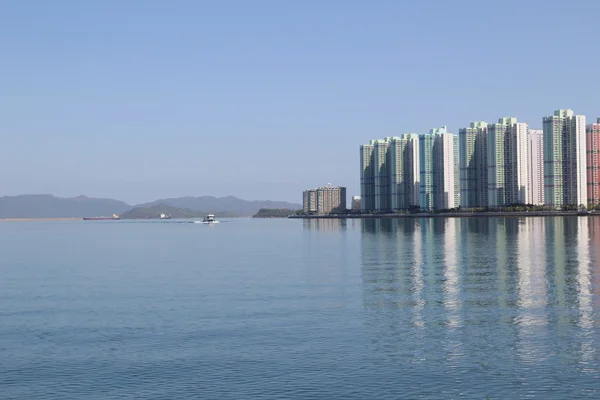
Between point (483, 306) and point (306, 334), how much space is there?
1216 cm

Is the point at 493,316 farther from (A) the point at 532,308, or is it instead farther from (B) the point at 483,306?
(A) the point at 532,308

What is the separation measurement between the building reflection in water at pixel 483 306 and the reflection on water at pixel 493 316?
4cm

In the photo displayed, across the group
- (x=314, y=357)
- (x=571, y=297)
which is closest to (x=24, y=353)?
(x=314, y=357)

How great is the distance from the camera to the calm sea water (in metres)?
24.4

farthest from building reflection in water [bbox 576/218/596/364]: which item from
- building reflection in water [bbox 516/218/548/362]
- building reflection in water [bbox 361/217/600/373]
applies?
building reflection in water [bbox 516/218/548/362]

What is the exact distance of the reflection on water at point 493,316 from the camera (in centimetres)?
2663

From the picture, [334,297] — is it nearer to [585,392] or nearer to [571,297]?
[571,297]

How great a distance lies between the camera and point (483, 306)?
39.4 metres

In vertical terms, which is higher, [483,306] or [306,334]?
[483,306]

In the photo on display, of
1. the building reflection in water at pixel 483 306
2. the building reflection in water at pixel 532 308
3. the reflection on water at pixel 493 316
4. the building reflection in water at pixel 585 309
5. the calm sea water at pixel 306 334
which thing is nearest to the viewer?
the calm sea water at pixel 306 334

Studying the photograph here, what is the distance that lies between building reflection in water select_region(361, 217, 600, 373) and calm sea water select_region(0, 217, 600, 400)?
0.37 ft

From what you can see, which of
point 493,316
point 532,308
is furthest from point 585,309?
point 493,316

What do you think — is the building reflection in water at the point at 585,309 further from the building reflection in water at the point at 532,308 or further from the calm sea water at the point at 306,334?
the building reflection in water at the point at 532,308

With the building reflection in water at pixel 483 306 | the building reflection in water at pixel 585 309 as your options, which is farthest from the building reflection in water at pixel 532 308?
the building reflection in water at pixel 585 309
